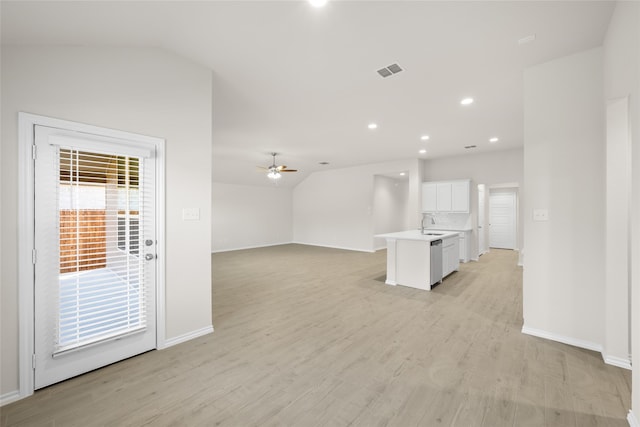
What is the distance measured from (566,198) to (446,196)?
4.84 m

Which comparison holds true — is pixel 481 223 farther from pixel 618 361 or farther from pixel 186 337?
pixel 186 337

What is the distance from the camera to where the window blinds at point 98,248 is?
6.93 feet

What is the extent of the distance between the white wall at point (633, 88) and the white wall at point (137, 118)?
347 centimetres

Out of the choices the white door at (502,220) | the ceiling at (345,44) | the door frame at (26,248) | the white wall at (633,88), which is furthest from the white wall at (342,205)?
the door frame at (26,248)

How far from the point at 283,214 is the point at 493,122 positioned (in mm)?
7953

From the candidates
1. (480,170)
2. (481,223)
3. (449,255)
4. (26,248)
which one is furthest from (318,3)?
(481,223)

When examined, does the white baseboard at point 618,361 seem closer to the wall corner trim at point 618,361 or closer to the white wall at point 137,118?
the wall corner trim at point 618,361

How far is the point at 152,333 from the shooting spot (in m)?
2.59

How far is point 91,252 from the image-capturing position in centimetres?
223

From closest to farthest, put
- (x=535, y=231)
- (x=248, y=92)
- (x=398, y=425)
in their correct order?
(x=398, y=425)
(x=535, y=231)
(x=248, y=92)

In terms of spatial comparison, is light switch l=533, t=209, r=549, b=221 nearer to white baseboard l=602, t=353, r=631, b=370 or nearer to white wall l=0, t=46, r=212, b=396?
white baseboard l=602, t=353, r=631, b=370

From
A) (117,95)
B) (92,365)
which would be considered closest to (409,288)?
(92,365)

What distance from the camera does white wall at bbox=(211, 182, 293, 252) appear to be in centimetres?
900

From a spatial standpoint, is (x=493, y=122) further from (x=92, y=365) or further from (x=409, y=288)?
(x=92, y=365)
